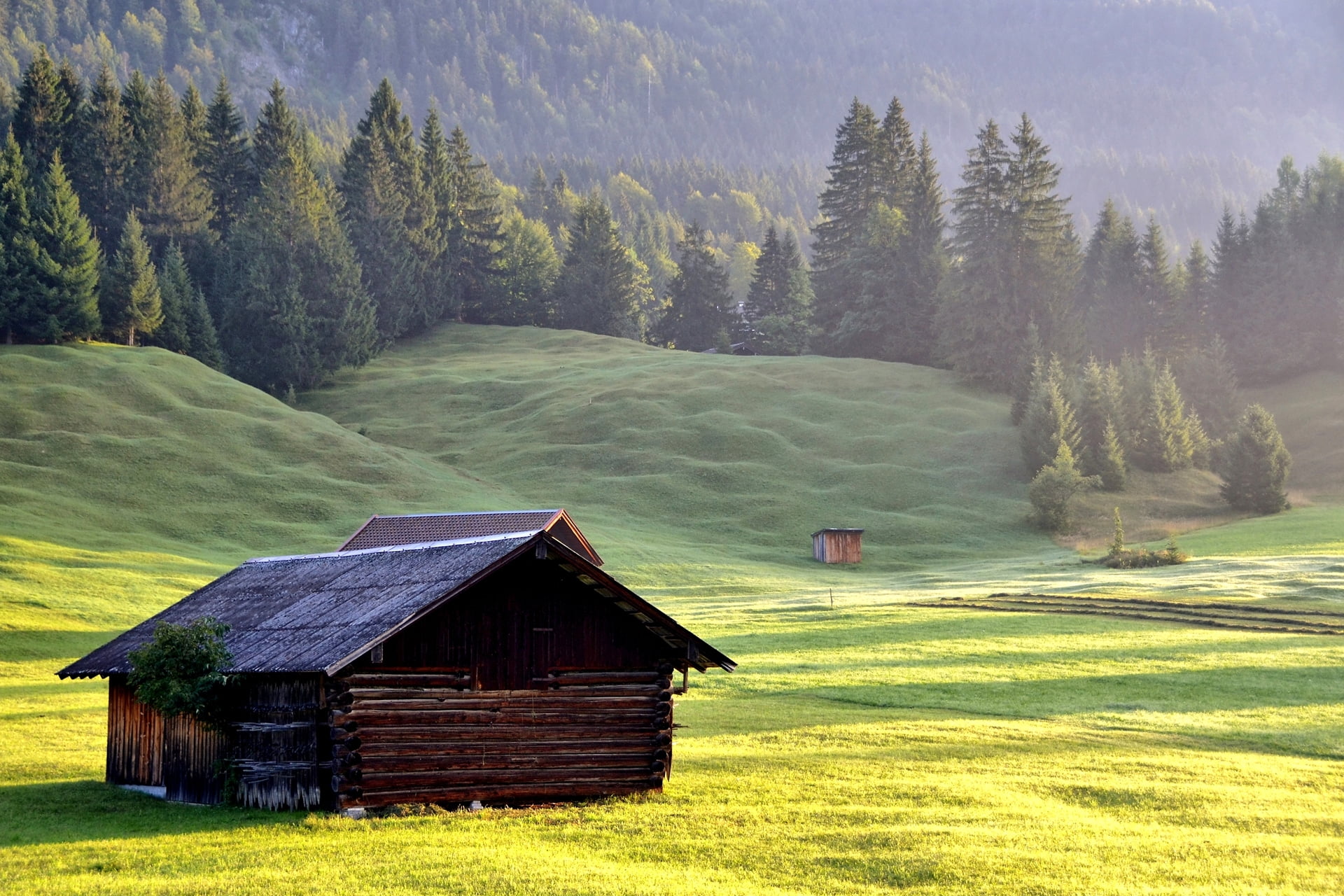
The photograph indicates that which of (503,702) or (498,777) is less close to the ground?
(503,702)

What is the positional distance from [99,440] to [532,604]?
60229 mm

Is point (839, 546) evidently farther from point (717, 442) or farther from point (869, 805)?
point (869, 805)

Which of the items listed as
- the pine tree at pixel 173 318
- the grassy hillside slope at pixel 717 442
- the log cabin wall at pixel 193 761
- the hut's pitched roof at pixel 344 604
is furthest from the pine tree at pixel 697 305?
the log cabin wall at pixel 193 761

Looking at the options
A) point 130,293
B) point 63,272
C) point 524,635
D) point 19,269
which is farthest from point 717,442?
point 524,635

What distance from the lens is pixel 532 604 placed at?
2677 cm

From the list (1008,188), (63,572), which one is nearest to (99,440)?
(63,572)

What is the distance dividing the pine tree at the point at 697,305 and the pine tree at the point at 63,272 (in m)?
75.6

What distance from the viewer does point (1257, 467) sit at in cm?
8988

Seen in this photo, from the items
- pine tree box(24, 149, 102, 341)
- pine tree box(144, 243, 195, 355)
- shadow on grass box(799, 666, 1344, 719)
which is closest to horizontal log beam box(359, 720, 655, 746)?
shadow on grass box(799, 666, 1344, 719)

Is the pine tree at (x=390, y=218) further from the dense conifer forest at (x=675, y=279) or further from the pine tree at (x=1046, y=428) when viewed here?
the pine tree at (x=1046, y=428)

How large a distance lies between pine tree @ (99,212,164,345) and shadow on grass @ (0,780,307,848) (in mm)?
75120

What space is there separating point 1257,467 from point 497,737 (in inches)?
3040

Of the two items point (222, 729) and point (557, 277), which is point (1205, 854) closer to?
point (222, 729)

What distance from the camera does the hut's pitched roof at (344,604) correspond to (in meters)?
24.9
